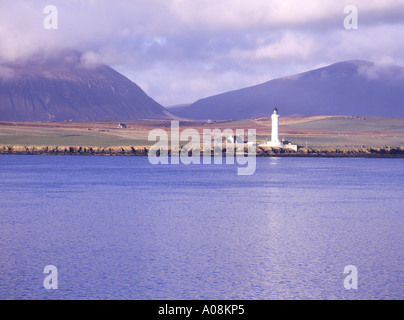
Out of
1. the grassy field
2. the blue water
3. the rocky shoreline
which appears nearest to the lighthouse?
the rocky shoreline

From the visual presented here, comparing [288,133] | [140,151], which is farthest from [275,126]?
[288,133]

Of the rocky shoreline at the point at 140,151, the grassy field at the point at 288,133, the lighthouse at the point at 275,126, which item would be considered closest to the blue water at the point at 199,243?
the lighthouse at the point at 275,126

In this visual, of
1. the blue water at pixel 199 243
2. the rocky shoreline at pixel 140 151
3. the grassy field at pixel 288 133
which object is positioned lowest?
the blue water at pixel 199 243

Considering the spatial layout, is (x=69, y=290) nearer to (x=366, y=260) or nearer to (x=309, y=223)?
(x=366, y=260)

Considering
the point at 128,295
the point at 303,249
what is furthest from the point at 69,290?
the point at 303,249

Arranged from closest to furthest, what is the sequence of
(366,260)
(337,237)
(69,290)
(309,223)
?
(69,290)
(366,260)
(337,237)
(309,223)

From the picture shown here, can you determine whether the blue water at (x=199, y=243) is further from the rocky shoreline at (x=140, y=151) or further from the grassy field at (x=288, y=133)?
the grassy field at (x=288, y=133)
